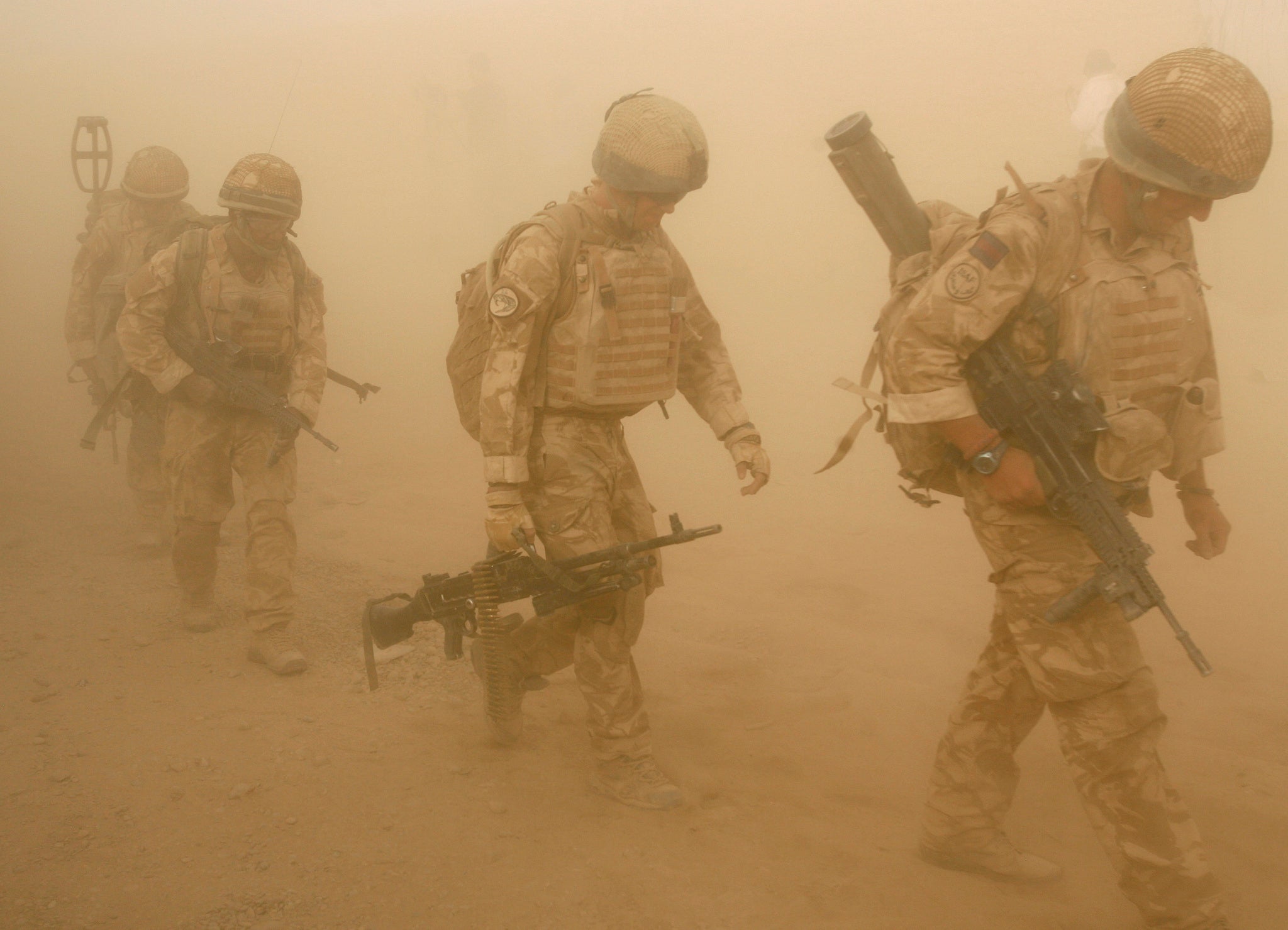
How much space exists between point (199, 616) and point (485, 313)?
106 inches

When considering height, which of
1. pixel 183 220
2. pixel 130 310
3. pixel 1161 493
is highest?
pixel 183 220

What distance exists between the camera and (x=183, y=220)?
535 centimetres

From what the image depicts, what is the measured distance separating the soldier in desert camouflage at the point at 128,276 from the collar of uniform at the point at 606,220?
379 centimetres

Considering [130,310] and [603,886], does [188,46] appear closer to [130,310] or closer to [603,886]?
[130,310]

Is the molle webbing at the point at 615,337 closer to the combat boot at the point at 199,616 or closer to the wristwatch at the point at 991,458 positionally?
the wristwatch at the point at 991,458

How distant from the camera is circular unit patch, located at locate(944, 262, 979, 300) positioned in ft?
9.08

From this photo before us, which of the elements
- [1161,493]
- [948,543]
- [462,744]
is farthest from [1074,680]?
[1161,493]

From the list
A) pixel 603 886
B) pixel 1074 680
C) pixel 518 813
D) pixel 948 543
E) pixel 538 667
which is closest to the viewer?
pixel 1074 680

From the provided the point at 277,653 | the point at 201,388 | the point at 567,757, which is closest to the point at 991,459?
the point at 567,757

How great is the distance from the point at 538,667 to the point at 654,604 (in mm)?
1987

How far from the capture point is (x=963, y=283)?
278 cm

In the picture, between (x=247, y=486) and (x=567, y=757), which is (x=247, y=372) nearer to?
(x=247, y=486)

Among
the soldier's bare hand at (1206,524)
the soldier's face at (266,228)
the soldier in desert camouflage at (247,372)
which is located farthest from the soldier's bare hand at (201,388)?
the soldier's bare hand at (1206,524)

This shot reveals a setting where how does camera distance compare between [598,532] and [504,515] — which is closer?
[504,515]
